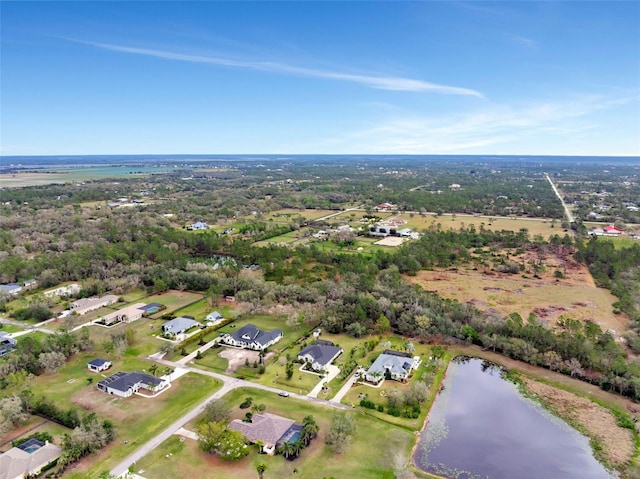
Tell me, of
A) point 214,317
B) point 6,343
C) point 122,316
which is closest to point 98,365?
point 122,316

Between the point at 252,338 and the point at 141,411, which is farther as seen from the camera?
the point at 252,338

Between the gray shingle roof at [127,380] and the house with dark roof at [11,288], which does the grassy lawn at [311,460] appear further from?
the house with dark roof at [11,288]

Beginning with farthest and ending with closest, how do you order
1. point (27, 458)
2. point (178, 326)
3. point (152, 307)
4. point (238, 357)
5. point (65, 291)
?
point (65, 291), point (152, 307), point (178, 326), point (238, 357), point (27, 458)

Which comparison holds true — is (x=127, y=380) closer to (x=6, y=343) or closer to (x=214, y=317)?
(x=214, y=317)

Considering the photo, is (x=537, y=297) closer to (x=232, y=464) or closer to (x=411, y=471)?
(x=411, y=471)

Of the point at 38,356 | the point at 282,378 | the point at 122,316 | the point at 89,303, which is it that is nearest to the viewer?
the point at 282,378

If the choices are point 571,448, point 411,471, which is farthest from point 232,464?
point 571,448

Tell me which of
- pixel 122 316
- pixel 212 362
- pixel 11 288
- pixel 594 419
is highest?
pixel 11 288
